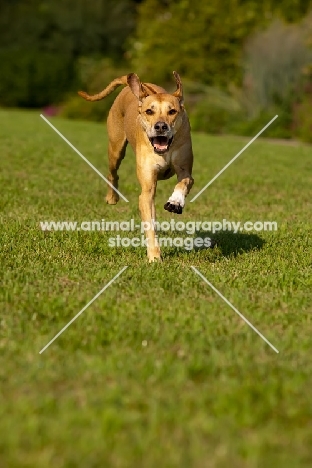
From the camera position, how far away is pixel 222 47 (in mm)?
32812

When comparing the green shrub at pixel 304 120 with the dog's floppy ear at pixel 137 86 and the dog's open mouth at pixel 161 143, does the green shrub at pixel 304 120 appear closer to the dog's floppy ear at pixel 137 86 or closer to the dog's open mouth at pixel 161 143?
the dog's floppy ear at pixel 137 86

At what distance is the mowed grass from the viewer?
342cm

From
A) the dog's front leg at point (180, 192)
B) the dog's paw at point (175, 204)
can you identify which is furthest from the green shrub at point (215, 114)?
the dog's paw at point (175, 204)

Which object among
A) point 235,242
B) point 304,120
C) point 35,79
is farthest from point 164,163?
point 35,79

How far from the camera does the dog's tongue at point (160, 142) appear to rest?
7004 mm

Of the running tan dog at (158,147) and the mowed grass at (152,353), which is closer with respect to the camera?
the mowed grass at (152,353)

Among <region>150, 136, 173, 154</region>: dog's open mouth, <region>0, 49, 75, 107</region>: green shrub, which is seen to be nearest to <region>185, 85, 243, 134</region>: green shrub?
<region>0, 49, 75, 107</region>: green shrub

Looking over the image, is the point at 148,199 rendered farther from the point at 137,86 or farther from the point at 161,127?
the point at 137,86

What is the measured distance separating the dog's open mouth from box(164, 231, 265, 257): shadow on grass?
109 centimetres

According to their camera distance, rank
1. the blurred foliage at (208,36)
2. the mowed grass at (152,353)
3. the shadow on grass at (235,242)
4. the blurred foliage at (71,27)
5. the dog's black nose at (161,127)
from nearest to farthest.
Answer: the mowed grass at (152,353), the dog's black nose at (161,127), the shadow on grass at (235,242), the blurred foliage at (208,36), the blurred foliage at (71,27)

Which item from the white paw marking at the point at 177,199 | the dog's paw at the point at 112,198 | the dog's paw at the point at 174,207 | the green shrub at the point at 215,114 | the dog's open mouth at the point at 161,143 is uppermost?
the dog's open mouth at the point at 161,143

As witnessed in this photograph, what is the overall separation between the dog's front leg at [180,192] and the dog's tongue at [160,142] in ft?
1.15

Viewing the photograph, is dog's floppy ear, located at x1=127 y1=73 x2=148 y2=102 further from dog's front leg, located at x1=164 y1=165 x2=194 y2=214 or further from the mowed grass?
the mowed grass

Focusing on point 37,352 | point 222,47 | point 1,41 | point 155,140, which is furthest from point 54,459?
point 1,41
